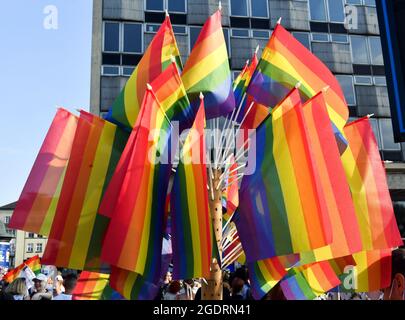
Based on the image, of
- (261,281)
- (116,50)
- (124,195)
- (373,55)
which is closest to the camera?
(124,195)

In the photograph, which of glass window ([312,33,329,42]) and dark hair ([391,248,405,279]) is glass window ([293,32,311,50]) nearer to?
glass window ([312,33,329,42])

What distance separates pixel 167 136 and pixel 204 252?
4.06 feet

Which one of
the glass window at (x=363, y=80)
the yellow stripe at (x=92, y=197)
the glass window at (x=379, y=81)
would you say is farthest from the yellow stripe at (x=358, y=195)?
the glass window at (x=379, y=81)

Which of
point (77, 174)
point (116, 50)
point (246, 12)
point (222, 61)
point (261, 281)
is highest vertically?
point (246, 12)

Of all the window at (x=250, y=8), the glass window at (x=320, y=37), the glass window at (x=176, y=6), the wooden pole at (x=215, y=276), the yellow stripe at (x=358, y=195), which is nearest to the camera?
the wooden pole at (x=215, y=276)

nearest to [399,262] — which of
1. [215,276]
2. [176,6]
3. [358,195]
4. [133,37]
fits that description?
[215,276]

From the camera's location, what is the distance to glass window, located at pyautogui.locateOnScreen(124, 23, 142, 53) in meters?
22.0

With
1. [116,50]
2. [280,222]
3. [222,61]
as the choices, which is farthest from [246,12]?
[280,222]

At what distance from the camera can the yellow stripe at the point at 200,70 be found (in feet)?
15.7

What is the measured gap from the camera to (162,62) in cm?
498

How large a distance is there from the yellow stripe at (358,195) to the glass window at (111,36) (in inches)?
731

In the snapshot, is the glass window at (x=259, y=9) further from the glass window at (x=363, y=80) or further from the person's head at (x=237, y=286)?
the person's head at (x=237, y=286)

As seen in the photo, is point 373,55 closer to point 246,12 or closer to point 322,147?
point 246,12
